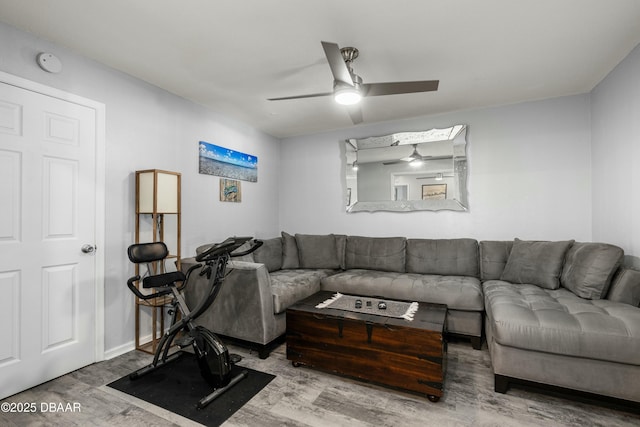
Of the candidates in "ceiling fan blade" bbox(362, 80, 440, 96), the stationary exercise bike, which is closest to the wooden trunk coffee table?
the stationary exercise bike

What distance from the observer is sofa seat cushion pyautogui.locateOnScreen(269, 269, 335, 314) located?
2.85 meters

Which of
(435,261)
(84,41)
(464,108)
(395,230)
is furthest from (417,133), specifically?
(84,41)

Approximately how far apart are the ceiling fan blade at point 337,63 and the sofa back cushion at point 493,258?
2.49 meters

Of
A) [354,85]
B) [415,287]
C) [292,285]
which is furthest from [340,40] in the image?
[415,287]

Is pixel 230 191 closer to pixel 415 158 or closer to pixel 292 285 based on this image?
pixel 292 285

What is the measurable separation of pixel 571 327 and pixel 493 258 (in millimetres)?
1570

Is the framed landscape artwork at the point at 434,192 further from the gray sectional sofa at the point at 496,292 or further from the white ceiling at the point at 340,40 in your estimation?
the white ceiling at the point at 340,40

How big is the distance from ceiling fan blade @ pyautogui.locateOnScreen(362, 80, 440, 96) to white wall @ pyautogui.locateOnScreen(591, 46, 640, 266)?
170 centimetres

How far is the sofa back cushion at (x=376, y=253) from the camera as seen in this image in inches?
153

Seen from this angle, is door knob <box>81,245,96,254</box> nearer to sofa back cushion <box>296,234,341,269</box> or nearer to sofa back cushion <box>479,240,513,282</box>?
sofa back cushion <box>296,234,341,269</box>

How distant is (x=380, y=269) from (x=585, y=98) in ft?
9.71

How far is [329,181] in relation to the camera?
4.77 meters

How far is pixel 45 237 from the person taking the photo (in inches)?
91.9

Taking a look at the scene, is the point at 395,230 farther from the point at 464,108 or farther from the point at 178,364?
the point at 178,364
